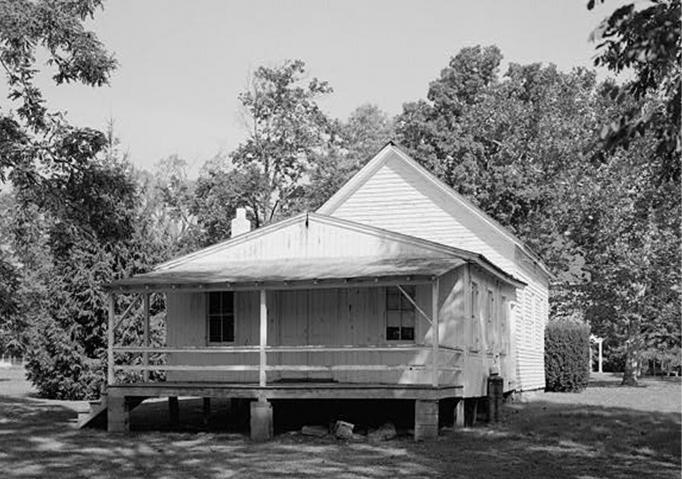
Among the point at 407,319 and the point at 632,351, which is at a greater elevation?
the point at 407,319

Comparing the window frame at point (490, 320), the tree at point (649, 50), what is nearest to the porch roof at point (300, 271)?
the window frame at point (490, 320)

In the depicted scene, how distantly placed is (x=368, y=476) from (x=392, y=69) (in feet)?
111

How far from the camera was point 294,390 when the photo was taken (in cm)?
1944

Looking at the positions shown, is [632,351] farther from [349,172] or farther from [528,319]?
[349,172]

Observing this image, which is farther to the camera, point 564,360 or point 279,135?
point 279,135

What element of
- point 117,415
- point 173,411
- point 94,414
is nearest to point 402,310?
point 173,411

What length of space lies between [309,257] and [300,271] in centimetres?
185

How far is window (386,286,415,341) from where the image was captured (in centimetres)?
2106

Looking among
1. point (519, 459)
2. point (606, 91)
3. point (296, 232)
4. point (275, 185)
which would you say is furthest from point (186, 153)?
point (606, 91)

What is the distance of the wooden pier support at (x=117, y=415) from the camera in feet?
67.9

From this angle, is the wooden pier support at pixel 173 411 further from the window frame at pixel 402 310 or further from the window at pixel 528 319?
the window at pixel 528 319

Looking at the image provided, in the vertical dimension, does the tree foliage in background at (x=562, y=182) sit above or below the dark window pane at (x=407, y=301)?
above

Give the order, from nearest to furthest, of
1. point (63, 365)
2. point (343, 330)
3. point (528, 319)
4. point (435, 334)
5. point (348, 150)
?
1. point (435, 334)
2. point (343, 330)
3. point (528, 319)
4. point (63, 365)
5. point (348, 150)

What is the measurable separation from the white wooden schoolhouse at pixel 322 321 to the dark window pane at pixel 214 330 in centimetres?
2
